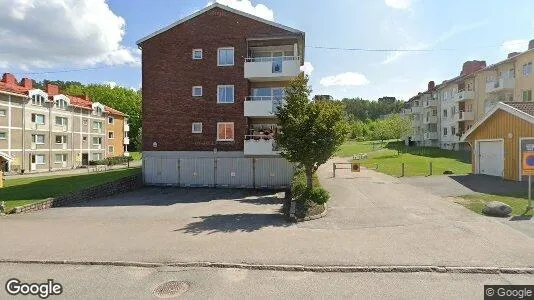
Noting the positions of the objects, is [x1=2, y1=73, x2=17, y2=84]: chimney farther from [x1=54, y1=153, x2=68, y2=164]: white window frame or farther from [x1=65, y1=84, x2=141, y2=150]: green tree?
[x1=65, y1=84, x2=141, y2=150]: green tree

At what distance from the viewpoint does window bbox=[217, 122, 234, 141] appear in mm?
26062

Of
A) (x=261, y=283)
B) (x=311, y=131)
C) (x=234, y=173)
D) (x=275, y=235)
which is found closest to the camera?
(x=261, y=283)

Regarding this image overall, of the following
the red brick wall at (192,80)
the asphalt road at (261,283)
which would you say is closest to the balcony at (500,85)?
the red brick wall at (192,80)

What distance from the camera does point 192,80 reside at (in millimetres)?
26594

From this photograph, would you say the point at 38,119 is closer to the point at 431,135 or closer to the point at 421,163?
the point at 421,163

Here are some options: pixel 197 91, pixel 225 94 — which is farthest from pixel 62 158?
pixel 225 94

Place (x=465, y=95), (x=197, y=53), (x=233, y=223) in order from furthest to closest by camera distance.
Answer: (x=465, y=95) < (x=197, y=53) < (x=233, y=223)

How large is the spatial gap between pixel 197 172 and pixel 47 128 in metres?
30.3

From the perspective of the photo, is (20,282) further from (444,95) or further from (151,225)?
(444,95)

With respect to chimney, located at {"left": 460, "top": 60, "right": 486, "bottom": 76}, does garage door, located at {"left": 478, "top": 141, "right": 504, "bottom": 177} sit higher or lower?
lower

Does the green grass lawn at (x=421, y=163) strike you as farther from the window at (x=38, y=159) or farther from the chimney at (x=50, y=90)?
the chimney at (x=50, y=90)

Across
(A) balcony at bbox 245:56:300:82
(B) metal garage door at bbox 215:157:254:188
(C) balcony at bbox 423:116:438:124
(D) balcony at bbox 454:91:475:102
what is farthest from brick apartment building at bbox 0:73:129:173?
(C) balcony at bbox 423:116:438:124

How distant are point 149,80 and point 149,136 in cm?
450

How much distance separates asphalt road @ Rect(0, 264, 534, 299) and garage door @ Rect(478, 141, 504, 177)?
62.5 feet
